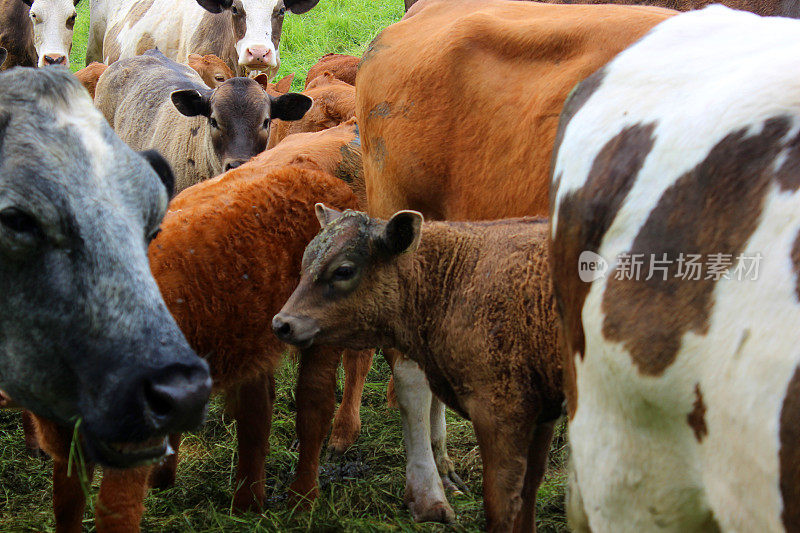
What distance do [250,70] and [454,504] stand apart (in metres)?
7.90

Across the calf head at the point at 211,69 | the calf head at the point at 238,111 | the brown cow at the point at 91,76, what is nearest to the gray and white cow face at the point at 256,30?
the calf head at the point at 211,69

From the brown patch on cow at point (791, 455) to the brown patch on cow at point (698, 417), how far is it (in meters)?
0.20

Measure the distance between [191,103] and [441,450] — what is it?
4.52 m

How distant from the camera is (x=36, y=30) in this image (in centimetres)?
1380

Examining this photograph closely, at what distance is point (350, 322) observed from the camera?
388 cm

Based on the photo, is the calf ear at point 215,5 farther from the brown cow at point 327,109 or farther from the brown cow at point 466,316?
the brown cow at point 466,316

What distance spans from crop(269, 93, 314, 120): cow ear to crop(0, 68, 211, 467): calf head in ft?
18.1

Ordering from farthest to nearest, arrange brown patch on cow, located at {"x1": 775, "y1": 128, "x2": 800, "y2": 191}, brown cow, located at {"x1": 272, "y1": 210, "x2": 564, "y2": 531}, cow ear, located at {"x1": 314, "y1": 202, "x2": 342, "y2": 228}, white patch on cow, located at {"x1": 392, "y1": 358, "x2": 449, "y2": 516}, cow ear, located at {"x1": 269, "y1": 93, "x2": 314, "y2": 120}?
cow ear, located at {"x1": 269, "y1": 93, "x2": 314, "y2": 120} → white patch on cow, located at {"x1": 392, "y1": 358, "x2": 449, "y2": 516} → cow ear, located at {"x1": 314, "y1": 202, "x2": 342, "y2": 228} → brown cow, located at {"x1": 272, "y1": 210, "x2": 564, "y2": 531} → brown patch on cow, located at {"x1": 775, "y1": 128, "x2": 800, "y2": 191}

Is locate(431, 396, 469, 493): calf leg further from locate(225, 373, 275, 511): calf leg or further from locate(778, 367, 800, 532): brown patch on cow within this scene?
locate(778, 367, 800, 532): brown patch on cow

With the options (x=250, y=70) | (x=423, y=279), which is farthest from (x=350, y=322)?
(x=250, y=70)

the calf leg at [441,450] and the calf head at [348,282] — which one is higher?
the calf head at [348,282]

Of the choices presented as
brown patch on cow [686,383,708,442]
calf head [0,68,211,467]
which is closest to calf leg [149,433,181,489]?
calf head [0,68,211,467]

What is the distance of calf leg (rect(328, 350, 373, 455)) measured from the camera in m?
5.26

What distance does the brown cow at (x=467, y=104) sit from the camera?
3676 millimetres
